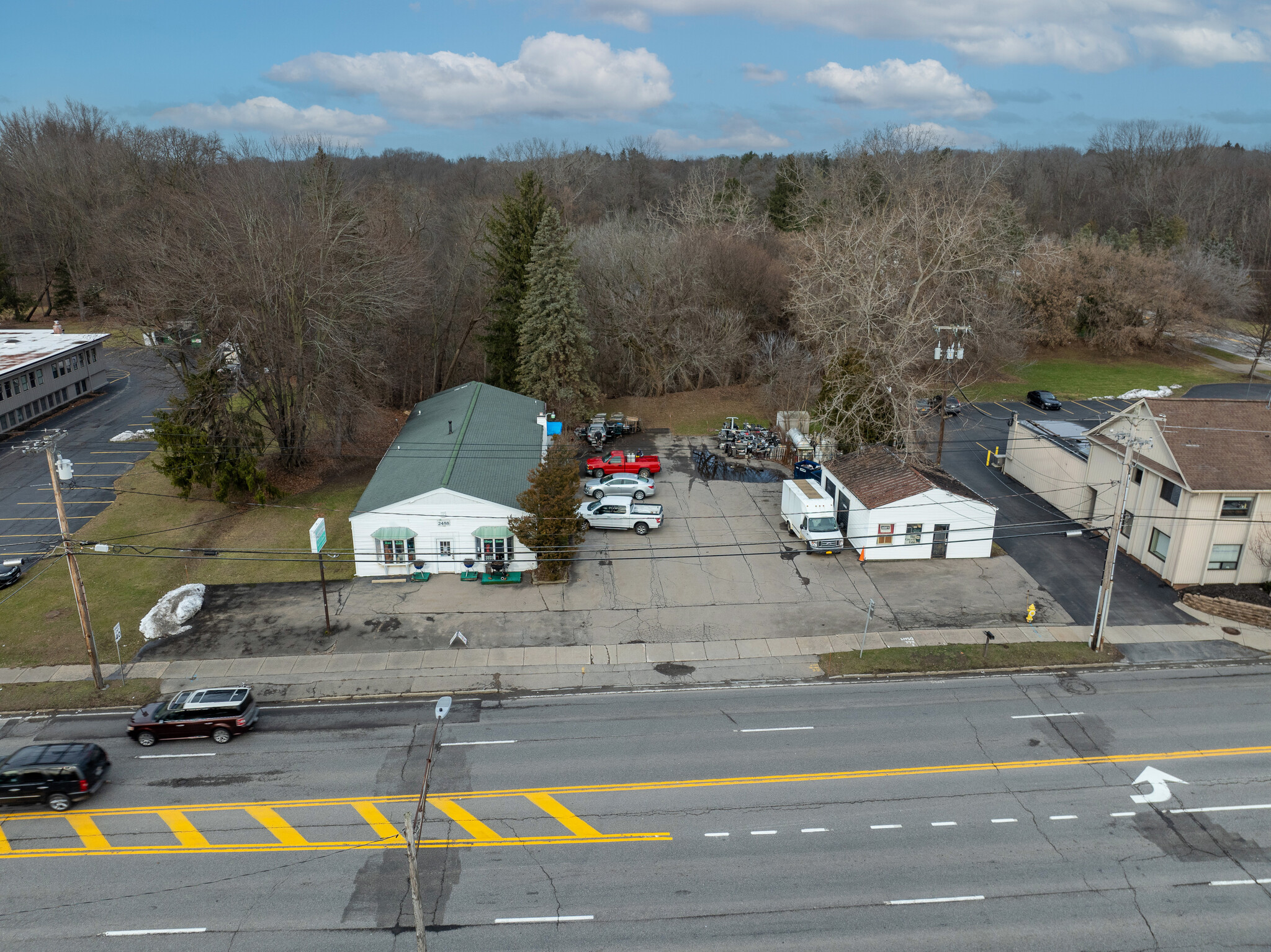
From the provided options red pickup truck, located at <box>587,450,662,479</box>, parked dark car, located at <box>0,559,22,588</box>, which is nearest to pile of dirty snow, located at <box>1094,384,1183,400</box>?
red pickup truck, located at <box>587,450,662,479</box>

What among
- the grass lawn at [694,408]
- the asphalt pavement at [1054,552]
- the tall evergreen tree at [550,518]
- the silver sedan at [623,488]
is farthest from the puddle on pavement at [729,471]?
the tall evergreen tree at [550,518]

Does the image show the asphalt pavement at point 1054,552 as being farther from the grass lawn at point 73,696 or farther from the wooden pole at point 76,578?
the wooden pole at point 76,578

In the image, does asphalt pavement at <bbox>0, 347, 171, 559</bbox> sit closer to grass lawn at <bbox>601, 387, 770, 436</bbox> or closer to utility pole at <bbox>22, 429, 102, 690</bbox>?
utility pole at <bbox>22, 429, 102, 690</bbox>

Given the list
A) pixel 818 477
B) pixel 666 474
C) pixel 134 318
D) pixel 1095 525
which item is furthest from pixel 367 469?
pixel 1095 525

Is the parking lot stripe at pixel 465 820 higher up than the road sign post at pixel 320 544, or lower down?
lower down

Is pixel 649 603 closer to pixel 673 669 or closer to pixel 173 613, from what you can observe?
pixel 673 669

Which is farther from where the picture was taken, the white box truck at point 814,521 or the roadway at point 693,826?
the white box truck at point 814,521
